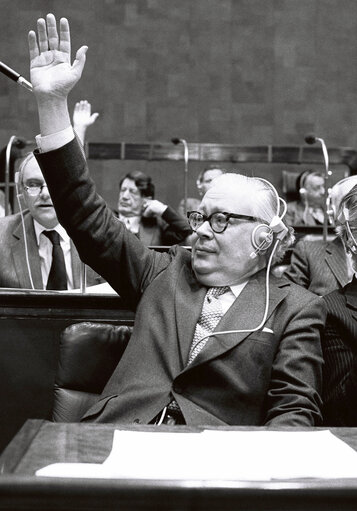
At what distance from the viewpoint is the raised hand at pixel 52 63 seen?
1.78m

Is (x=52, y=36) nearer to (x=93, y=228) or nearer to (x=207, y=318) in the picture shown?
(x=93, y=228)

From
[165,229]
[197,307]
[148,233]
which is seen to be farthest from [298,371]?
[148,233]

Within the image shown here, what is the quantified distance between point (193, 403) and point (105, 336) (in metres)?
0.31

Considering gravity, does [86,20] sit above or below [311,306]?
above

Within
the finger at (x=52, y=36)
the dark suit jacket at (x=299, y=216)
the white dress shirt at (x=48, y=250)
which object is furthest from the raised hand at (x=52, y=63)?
the dark suit jacket at (x=299, y=216)

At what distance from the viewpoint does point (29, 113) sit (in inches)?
303

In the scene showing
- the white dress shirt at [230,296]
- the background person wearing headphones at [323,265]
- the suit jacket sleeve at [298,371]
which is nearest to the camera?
the suit jacket sleeve at [298,371]

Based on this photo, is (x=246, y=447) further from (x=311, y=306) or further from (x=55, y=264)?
(x=55, y=264)

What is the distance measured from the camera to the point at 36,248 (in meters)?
3.11

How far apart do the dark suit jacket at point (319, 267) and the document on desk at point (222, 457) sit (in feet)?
7.39

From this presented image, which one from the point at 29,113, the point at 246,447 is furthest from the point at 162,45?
the point at 246,447

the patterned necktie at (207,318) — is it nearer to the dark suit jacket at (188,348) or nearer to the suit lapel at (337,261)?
the dark suit jacket at (188,348)

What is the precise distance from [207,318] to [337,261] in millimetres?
1739

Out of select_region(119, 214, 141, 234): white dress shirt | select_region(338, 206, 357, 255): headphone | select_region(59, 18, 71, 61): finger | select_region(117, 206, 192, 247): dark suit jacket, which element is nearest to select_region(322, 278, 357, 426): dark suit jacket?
select_region(338, 206, 357, 255): headphone
